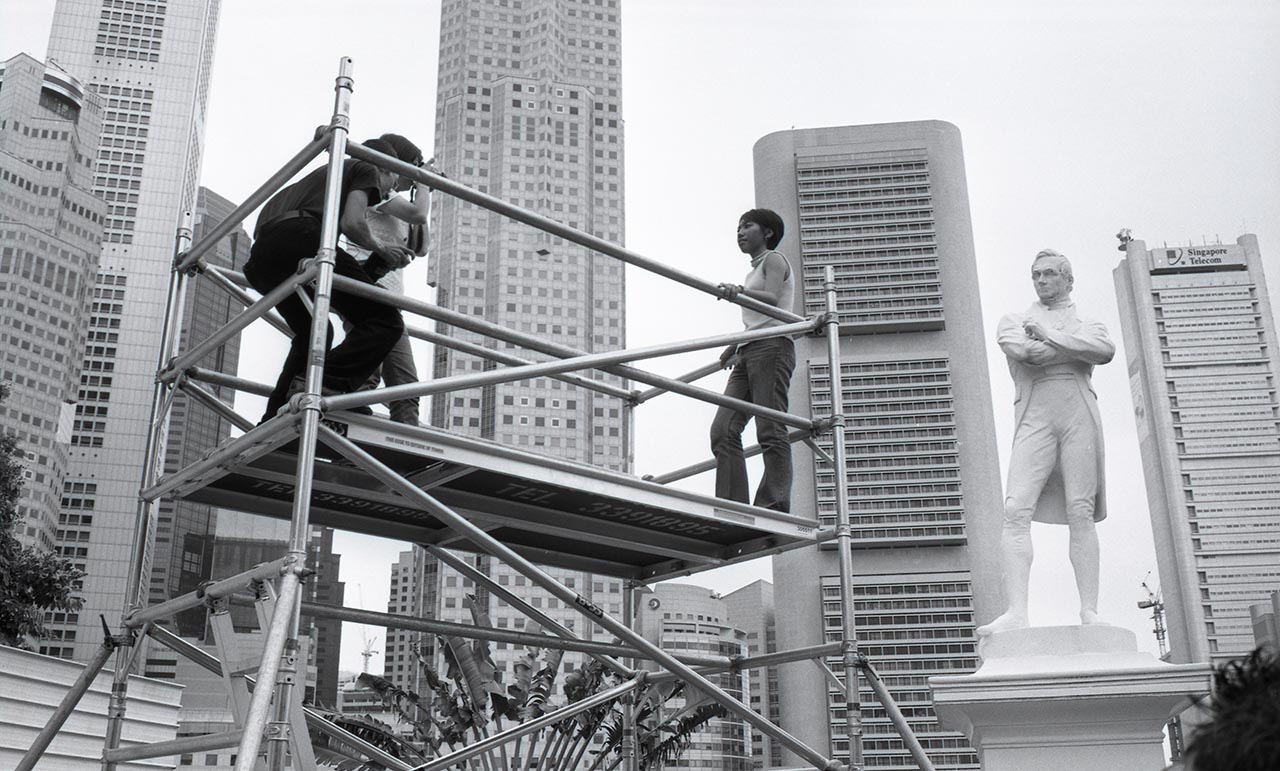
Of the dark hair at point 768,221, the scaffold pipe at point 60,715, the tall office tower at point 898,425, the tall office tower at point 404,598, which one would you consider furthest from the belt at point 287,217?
the tall office tower at point 404,598

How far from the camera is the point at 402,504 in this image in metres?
7.90

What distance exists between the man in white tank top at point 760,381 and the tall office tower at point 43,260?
111613 millimetres

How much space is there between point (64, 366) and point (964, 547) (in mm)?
94886

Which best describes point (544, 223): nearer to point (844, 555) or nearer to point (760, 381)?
point (760, 381)

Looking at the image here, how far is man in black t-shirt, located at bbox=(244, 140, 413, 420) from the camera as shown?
6.75 metres

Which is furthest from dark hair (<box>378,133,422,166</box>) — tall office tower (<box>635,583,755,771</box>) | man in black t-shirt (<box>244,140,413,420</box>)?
tall office tower (<box>635,583,755,771</box>)

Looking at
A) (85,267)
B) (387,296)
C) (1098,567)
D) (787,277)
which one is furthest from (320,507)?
(85,267)

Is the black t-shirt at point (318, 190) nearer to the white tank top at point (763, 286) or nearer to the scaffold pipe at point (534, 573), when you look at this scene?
the scaffold pipe at point (534, 573)

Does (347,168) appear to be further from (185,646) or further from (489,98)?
(489,98)

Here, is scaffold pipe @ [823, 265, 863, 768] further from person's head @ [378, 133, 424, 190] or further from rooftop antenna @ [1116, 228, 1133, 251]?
rooftop antenna @ [1116, 228, 1133, 251]

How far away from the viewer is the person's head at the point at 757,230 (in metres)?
9.44

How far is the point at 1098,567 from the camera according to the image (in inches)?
347

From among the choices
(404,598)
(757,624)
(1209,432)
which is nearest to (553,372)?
(404,598)

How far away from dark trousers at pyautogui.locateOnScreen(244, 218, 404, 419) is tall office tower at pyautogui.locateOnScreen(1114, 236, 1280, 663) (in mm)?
169458
